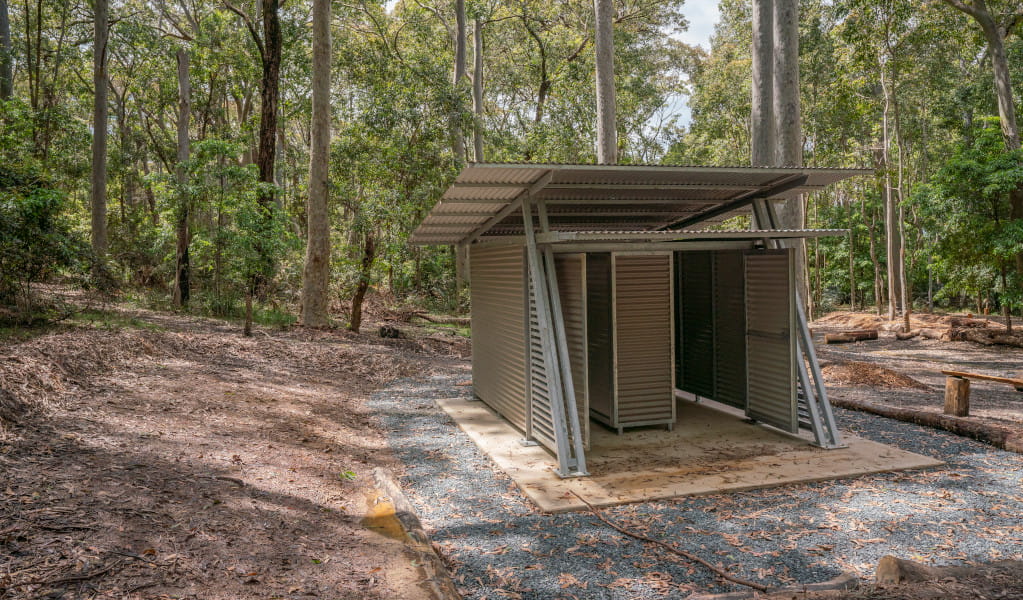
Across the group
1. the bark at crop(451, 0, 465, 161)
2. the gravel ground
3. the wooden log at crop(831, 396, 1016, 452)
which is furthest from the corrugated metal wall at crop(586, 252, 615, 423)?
the bark at crop(451, 0, 465, 161)

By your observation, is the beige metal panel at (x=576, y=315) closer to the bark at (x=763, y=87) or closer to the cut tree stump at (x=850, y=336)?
the bark at (x=763, y=87)

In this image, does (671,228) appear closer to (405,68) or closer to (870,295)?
(405,68)

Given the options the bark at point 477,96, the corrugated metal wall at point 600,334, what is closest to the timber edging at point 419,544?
the corrugated metal wall at point 600,334

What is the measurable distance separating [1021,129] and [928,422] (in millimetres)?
18971

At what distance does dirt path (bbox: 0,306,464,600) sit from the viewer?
3.00 metres

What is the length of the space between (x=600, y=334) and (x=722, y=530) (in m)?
3.01

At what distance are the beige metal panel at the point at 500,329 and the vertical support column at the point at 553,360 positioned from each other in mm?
494

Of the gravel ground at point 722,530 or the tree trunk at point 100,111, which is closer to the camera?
the gravel ground at point 722,530

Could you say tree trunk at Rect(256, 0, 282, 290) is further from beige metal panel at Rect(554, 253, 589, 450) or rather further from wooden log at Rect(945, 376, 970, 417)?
wooden log at Rect(945, 376, 970, 417)

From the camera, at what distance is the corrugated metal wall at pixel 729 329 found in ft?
23.9

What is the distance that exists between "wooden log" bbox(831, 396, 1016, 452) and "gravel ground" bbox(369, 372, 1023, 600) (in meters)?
0.31

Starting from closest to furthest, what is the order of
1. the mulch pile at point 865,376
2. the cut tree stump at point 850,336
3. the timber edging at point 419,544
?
the timber edging at point 419,544 < the mulch pile at point 865,376 < the cut tree stump at point 850,336

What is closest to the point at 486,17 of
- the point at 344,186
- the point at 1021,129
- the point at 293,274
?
the point at 344,186

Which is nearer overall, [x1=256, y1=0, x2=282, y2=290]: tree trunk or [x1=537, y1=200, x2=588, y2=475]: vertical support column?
[x1=537, y1=200, x2=588, y2=475]: vertical support column
